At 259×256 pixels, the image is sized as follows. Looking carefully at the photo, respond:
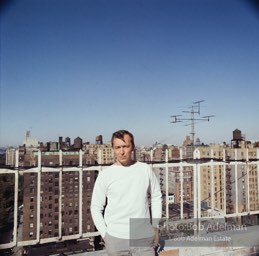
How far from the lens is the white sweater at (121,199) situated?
5.64 ft

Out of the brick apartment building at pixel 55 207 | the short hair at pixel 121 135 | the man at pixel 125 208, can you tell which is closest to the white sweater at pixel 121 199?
the man at pixel 125 208

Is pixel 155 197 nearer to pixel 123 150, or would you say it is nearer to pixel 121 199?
pixel 121 199

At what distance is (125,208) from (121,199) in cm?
6

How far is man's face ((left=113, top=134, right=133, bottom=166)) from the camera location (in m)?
1.82

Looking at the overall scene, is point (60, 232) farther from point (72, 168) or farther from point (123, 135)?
point (123, 135)

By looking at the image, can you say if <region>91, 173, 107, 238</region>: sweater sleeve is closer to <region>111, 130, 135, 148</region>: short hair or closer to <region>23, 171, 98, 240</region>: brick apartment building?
<region>111, 130, 135, 148</region>: short hair

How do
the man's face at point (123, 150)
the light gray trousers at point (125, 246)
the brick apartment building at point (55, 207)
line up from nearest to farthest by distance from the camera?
the light gray trousers at point (125, 246) < the man's face at point (123, 150) < the brick apartment building at point (55, 207)

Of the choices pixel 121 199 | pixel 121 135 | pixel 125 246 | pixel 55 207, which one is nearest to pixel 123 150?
pixel 121 135

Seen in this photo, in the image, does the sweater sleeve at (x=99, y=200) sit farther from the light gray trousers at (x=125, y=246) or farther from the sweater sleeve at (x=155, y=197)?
the sweater sleeve at (x=155, y=197)

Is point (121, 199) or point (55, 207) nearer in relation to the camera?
point (121, 199)

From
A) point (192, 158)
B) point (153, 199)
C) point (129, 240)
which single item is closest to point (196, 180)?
point (192, 158)

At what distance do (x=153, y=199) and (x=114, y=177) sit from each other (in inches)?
13.6

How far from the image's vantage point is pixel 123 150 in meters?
1.83

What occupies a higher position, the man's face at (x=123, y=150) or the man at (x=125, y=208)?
the man's face at (x=123, y=150)
